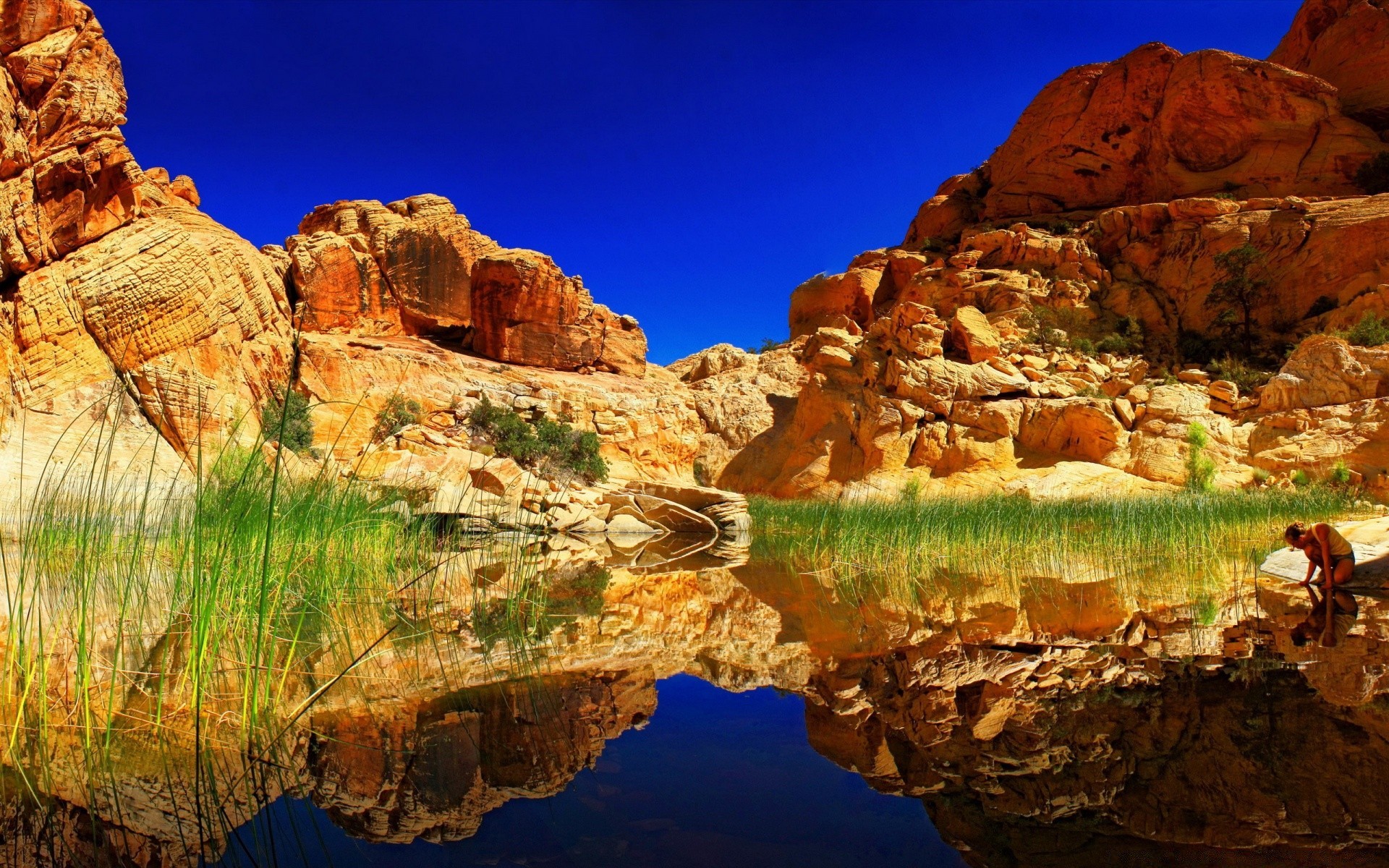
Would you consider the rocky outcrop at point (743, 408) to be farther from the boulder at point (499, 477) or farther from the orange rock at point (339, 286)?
the boulder at point (499, 477)

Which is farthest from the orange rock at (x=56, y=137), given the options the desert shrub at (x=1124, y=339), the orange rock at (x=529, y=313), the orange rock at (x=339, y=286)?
the desert shrub at (x=1124, y=339)

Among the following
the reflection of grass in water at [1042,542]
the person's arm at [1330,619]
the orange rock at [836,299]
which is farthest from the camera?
the orange rock at [836,299]

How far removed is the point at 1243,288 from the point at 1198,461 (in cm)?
821

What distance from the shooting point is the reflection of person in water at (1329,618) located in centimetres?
426

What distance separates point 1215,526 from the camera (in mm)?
9766

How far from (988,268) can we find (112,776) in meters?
28.5

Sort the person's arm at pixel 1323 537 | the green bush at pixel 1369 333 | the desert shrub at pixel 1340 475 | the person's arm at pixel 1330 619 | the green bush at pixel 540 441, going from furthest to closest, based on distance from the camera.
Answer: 1. the green bush at pixel 540 441
2. the green bush at pixel 1369 333
3. the desert shrub at pixel 1340 475
4. the person's arm at pixel 1323 537
5. the person's arm at pixel 1330 619

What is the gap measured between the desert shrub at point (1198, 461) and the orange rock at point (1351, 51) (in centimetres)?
1926

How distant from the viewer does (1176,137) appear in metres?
29.3

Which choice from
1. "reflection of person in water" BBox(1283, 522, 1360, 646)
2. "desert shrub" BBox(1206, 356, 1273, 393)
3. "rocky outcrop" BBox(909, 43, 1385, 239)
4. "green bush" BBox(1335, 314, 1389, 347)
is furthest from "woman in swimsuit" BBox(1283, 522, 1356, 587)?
"rocky outcrop" BBox(909, 43, 1385, 239)

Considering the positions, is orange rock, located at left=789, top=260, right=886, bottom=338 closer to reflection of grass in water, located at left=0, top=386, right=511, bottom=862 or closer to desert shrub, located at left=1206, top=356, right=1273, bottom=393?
desert shrub, located at left=1206, top=356, right=1273, bottom=393

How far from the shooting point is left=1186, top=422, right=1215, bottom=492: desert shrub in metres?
17.9

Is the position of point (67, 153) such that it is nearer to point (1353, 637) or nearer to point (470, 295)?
point (470, 295)

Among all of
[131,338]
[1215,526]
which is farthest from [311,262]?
[1215,526]
